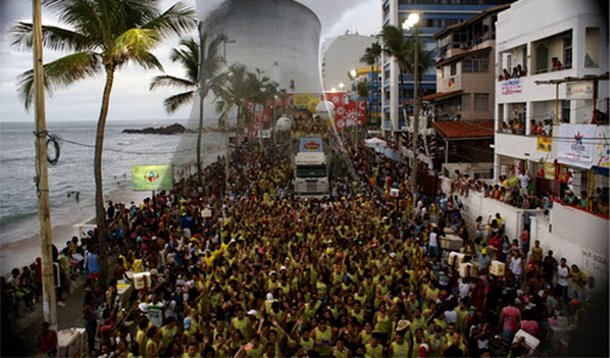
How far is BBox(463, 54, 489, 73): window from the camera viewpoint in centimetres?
3062

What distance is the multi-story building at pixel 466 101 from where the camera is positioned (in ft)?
90.2

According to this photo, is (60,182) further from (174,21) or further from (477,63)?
(174,21)

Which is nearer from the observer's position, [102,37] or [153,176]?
[102,37]

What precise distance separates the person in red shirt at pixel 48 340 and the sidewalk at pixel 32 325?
24cm

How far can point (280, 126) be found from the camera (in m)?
38.8

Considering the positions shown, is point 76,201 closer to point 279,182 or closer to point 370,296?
point 279,182

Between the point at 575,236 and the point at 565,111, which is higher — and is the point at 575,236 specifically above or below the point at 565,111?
below

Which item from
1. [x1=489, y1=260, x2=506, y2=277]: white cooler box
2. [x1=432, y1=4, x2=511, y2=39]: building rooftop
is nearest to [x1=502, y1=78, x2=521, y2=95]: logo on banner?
[x1=432, y1=4, x2=511, y2=39]: building rooftop

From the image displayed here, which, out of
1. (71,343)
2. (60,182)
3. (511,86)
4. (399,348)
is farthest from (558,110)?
(60,182)

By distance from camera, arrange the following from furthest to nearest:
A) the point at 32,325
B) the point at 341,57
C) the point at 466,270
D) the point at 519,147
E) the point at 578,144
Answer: the point at 341,57, the point at 519,147, the point at 578,144, the point at 466,270, the point at 32,325

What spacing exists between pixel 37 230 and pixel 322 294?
28954mm

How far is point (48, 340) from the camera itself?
7.97 meters

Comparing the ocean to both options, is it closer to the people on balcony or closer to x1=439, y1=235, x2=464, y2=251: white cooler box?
x1=439, y1=235, x2=464, y2=251: white cooler box

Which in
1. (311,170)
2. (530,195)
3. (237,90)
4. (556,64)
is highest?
(237,90)
